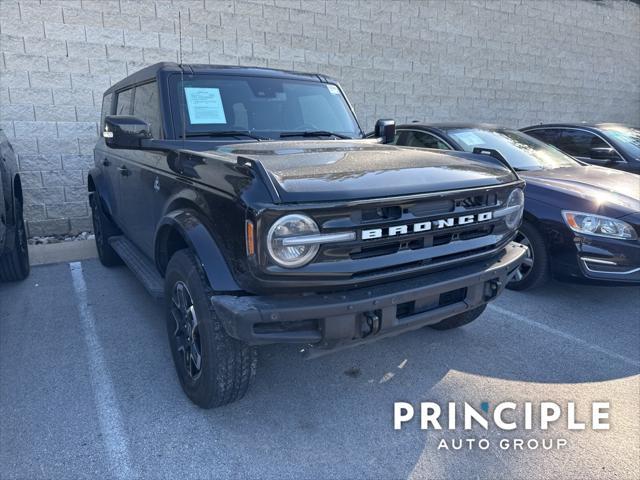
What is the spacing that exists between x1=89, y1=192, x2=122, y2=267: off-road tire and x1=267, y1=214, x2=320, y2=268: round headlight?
362cm

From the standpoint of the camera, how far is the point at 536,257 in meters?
4.41

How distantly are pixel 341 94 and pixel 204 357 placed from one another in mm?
2686

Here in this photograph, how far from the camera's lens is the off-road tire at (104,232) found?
5.20 m

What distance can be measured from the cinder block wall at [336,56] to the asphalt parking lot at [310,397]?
3079mm

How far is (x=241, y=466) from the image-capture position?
7.78 feet

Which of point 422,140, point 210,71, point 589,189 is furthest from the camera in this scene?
point 422,140

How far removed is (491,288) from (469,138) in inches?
120

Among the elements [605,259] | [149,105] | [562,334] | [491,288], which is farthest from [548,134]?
[149,105]

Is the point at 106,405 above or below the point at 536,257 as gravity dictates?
below

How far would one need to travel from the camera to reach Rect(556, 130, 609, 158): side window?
262 inches

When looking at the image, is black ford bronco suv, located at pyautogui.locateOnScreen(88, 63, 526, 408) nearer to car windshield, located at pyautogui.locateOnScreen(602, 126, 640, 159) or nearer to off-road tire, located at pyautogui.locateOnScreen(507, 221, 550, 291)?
off-road tire, located at pyautogui.locateOnScreen(507, 221, 550, 291)

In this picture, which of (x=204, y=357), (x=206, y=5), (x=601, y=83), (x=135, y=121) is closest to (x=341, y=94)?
(x=135, y=121)

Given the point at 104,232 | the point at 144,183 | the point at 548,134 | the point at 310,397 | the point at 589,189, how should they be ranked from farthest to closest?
the point at 548,134 < the point at 104,232 < the point at 589,189 < the point at 144,183 < the point at 310,397

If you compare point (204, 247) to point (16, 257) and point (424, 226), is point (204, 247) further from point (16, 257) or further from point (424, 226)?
point (16, 257)
